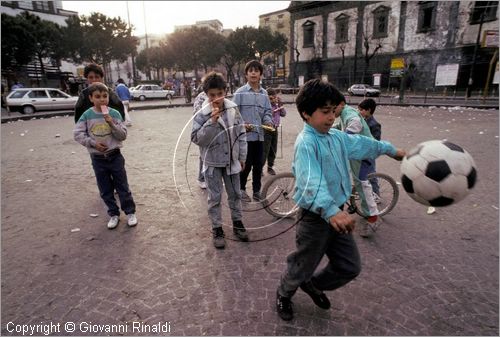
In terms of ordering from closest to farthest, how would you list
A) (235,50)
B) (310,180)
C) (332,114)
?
(310,180) → (332,114) → (235,50)

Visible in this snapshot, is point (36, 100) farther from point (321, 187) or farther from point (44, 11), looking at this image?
point (44, 11)

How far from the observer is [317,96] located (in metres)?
2.23

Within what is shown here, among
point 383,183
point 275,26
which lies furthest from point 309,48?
point 383,183

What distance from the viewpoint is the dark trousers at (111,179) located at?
14.2 ft

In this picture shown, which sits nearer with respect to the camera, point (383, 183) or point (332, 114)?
point (332, 114)

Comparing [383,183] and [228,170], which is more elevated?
[228,170]

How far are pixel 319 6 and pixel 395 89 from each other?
16.3 m

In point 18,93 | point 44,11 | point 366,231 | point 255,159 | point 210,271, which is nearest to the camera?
point 210,271

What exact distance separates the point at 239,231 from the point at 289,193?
1.29 m

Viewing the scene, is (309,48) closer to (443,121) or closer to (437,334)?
(443,121)

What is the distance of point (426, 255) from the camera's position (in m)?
3.66

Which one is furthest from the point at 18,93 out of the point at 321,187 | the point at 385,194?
the point at 321,187

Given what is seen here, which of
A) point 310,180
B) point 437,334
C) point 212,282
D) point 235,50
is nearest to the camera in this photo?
point 310,180

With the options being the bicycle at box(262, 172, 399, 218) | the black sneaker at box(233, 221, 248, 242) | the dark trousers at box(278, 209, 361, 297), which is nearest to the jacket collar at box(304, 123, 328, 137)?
the dark trousers at box(278, 209, 361, 297)
